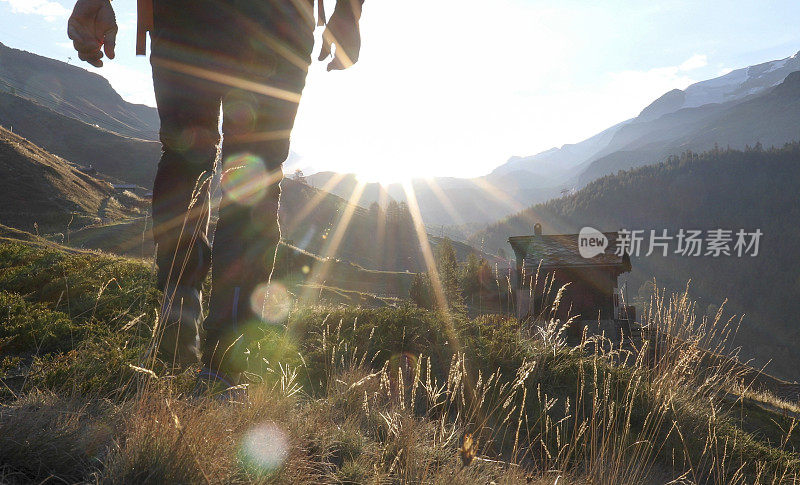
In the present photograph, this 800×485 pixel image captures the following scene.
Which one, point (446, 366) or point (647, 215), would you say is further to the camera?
point (647, 215)

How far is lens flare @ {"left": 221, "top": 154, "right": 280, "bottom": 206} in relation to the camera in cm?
177

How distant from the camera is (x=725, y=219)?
15412 cm

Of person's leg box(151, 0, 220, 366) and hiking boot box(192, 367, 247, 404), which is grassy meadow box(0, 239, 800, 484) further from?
person's leg box(151, 0, 220, 366)

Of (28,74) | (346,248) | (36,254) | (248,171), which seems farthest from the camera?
(28,74)

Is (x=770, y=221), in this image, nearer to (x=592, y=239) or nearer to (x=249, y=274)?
(x=592, y=239)

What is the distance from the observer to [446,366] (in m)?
3.37

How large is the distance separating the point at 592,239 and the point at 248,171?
2923cm

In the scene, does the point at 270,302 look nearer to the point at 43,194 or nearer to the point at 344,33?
the point at 344,33

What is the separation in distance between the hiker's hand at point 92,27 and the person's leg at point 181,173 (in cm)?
24

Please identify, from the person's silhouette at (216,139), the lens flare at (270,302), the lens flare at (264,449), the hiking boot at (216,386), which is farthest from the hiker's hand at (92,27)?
the lens flare at (264,449)

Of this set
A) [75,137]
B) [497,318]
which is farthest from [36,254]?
[75,137]

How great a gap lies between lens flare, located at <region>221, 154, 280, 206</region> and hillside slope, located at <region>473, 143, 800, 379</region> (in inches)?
4589

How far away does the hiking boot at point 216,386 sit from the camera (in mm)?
1490

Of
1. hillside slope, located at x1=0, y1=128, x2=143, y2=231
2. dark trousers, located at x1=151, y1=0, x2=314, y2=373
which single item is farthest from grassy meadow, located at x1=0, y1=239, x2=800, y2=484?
hillside slope, located at x1=0, y1=128, x2=143, y2=231
